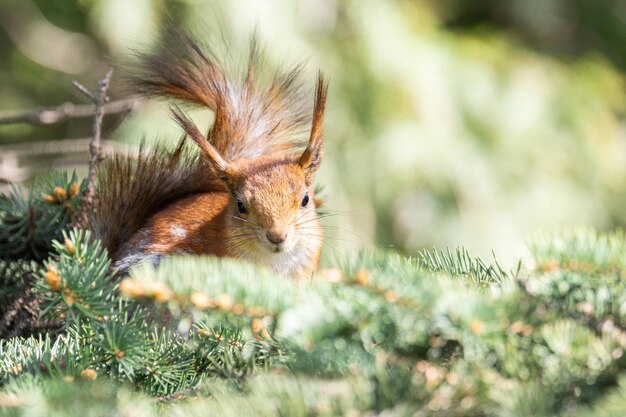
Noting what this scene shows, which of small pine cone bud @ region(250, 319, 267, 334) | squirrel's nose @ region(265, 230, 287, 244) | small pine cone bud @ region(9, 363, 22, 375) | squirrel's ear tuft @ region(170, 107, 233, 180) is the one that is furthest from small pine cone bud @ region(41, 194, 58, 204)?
small pine cone bud @ region(250, 319, 267, 334)

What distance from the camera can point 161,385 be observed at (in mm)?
845

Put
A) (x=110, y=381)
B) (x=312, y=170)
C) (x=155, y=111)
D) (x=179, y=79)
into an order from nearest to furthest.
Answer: (x=110, y=381) → (x=179, y=79) → (x=312, y=170) → (x=155, y=111)

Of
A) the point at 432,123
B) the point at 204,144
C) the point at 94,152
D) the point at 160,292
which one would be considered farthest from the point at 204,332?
the point at 432,123

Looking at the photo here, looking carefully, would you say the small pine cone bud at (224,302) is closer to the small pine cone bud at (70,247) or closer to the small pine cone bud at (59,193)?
the small pine cone bud at (70,247)

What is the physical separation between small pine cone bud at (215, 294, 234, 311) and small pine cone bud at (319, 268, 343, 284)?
7 cm

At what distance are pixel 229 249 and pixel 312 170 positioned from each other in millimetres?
203

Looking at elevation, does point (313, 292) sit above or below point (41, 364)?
above

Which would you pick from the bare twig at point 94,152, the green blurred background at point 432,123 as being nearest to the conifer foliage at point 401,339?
the bare twig at point 94,152

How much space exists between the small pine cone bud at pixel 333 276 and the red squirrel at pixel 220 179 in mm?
665

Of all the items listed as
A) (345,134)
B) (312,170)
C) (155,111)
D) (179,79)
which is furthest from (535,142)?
(179,79)

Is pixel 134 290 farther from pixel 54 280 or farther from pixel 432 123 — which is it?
pixel 432 123

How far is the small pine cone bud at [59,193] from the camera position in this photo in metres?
1.27

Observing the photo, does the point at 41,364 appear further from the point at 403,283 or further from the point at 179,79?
the point at 179,79

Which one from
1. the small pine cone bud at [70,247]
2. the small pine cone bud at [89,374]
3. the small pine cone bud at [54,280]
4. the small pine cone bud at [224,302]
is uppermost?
the small pine cone bud at [224,302]
